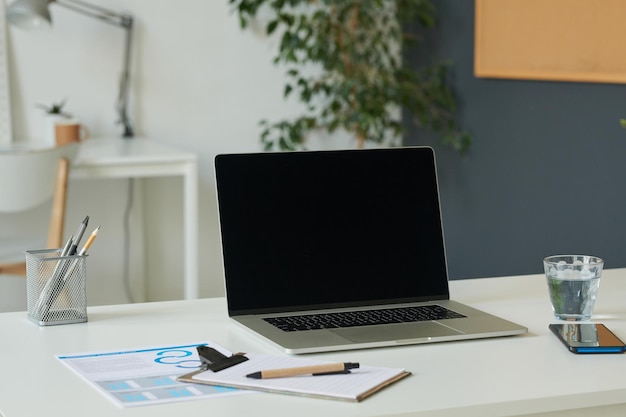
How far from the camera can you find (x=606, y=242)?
3.06m

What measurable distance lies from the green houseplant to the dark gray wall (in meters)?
0.09

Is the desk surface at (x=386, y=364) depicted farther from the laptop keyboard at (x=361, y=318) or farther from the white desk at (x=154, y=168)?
the white desk at (x=154, y=168)

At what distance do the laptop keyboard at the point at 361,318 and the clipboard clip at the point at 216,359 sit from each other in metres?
0.14

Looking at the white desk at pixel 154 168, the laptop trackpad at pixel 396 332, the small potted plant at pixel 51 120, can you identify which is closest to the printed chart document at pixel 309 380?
the laptop trackpad at pixel 396 332

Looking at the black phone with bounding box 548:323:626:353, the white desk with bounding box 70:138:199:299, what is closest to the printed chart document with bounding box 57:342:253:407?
the black phone with bounding box 548:323:626:353

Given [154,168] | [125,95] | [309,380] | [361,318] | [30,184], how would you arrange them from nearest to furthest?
[309,380]
[361,318]
[30,184]
[154,168]
[125,95]

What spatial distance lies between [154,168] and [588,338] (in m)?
2.12

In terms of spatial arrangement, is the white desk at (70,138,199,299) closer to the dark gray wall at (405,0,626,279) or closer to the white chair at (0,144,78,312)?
the white chair at (0,144,78,312)

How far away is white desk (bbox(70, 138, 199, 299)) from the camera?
3125 mm

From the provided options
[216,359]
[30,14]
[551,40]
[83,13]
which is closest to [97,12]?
[83,13]

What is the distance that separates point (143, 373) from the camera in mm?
1165

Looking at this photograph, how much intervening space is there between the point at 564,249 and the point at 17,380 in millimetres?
2426

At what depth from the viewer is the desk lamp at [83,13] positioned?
11.2 feet

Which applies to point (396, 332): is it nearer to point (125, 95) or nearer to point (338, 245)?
point (338, 245)
